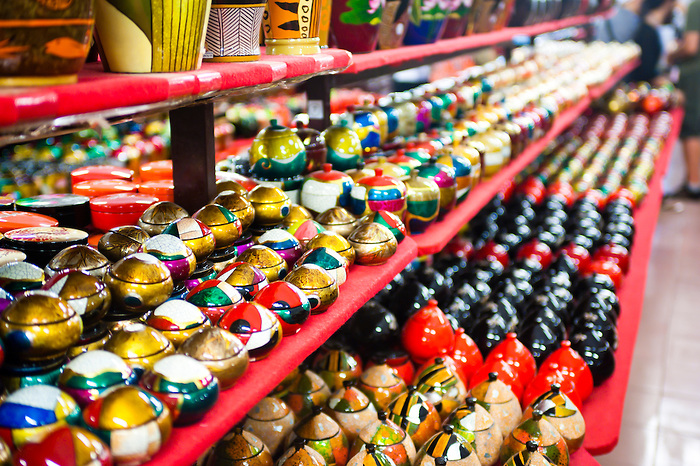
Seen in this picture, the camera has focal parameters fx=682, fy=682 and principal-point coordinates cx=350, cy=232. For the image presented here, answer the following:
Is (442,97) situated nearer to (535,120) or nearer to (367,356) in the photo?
(535,120)

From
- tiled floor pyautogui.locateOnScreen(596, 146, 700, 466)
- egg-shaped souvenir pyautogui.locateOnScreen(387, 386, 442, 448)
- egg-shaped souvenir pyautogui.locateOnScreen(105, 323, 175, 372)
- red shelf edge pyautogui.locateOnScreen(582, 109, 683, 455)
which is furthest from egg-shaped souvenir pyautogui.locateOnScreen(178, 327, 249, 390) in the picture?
tiled floor pyautogui.locateOnScreen(596, 146, 700, 466)

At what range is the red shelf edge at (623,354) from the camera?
1.87 m

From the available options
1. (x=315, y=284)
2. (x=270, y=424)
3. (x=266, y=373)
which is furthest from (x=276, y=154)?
(x=266, y=373)

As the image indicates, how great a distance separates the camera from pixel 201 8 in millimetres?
970

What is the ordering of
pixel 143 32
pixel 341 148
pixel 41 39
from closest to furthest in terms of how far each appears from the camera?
1. pixel 41 39
2. pixel 143 32
3. pixel 341 148

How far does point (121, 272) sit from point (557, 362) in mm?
1380

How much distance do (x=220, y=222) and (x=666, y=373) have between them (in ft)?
9.08

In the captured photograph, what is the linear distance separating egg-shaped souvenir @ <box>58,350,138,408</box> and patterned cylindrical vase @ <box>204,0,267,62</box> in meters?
0.55

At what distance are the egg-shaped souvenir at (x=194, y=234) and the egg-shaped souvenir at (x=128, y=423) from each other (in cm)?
42

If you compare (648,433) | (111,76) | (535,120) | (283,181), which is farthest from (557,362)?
(535,120)

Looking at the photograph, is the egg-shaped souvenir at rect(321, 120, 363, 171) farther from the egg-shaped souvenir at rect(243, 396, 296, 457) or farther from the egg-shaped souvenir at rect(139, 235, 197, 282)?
the egg-shaped souvenir at rect(139, 235, 197, 282)

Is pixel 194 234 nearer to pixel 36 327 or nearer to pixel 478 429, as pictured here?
pixel 36 327

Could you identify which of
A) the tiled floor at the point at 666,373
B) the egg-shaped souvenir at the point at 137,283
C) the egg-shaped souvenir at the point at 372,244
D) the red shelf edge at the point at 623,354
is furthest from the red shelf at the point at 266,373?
the tiled floor at the point at 666,373

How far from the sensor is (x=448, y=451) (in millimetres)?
Answer: 1445
